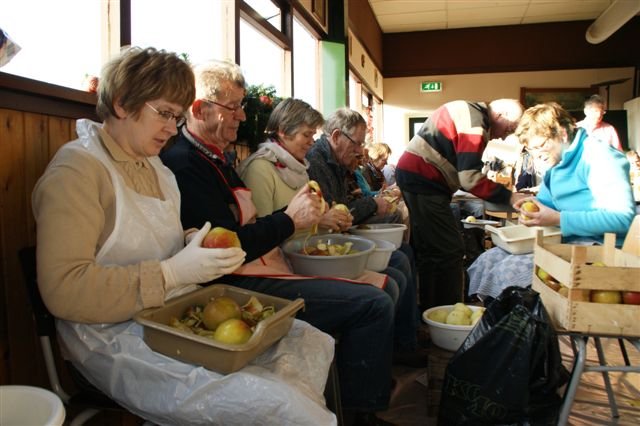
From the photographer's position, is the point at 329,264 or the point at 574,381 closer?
the point at 574,381

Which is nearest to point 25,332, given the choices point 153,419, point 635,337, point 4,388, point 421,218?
point 153,419

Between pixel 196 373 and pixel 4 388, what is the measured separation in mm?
324

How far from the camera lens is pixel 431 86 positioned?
854cm

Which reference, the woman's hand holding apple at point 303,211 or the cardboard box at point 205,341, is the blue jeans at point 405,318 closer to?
the woman's hand holding apple at point 303,211

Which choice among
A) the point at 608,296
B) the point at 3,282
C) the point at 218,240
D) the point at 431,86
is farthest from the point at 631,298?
the point at 431,86

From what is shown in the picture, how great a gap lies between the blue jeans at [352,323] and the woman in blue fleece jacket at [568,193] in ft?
2.16

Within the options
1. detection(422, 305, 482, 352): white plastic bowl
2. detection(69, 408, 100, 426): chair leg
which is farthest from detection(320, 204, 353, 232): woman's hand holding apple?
detection(69, 408, 100, 426): chair leg

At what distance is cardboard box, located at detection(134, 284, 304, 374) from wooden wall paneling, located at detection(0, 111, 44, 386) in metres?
0.49

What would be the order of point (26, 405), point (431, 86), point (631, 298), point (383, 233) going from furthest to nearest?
1. point (431, 86)
2. point (383, 233)
3. point (631, 298)
4. point (26, 405)

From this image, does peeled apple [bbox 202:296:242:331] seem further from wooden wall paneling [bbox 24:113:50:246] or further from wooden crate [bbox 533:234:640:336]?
wooden crate [bbox 533:234:640:336]

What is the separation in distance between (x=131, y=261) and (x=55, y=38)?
3.29 ft

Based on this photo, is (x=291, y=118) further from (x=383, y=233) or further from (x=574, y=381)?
(x=574, y=381)

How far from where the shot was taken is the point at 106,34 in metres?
1.93

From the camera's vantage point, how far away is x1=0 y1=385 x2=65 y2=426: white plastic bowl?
679mm
